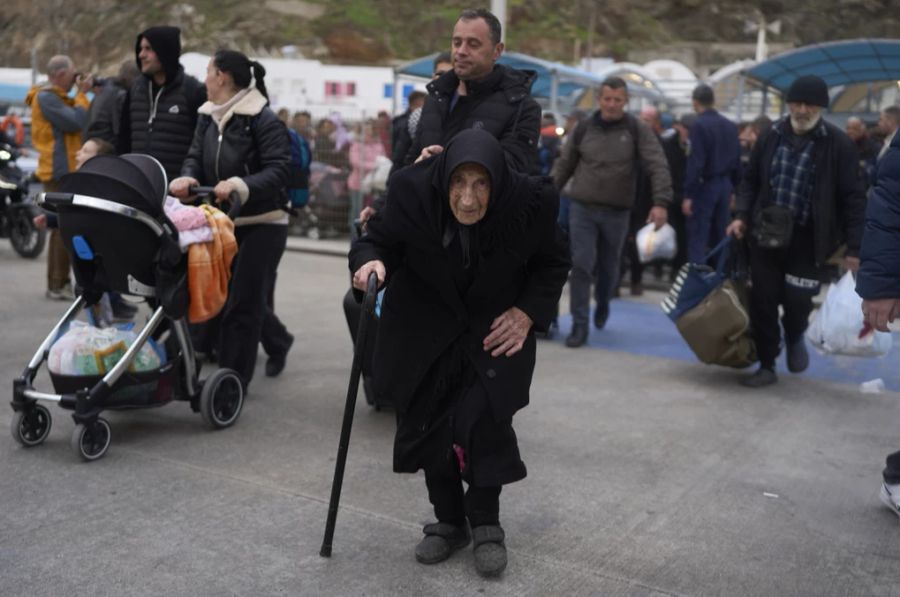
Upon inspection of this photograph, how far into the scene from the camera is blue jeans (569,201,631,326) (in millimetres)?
8102

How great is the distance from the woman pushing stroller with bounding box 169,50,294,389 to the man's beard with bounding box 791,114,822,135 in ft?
10.1

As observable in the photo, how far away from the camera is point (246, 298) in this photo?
5930mm

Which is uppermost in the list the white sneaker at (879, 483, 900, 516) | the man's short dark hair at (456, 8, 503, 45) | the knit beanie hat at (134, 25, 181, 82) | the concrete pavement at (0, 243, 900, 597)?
the man's short dark hair at (456, 8, 503, 45)

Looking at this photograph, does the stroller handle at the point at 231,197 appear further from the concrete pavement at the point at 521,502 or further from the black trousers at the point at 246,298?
the concrete pavement at the point at 521,502

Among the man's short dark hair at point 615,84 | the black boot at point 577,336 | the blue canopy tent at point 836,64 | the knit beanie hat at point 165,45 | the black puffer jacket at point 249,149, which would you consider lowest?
the black boot at point 577,336

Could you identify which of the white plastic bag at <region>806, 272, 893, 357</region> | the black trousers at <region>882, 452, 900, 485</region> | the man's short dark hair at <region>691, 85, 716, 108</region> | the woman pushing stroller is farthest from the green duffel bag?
the man's short dark hair at <region>691, 85, 716, 108</region>

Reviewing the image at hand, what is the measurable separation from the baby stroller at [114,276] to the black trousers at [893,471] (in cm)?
321

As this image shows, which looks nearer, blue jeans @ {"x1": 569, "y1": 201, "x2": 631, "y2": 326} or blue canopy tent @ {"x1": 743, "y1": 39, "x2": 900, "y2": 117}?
blue jeans @ {"x1": 569, "y1": 201, "x2": 631, "y2": 326}

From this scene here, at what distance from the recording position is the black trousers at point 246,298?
19.5ft

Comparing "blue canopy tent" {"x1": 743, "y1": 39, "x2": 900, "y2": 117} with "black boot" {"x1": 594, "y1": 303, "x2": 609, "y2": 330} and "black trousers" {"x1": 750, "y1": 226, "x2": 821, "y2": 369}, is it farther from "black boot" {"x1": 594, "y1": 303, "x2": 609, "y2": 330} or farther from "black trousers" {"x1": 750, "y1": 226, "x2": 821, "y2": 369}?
"black trousers" {"x1": 750, "y1": 226, "x2": 821, "y2": 369}

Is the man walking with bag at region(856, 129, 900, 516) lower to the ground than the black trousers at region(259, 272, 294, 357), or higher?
higher

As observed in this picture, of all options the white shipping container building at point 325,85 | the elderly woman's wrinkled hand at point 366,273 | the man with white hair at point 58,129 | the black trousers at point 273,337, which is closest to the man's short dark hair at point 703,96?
the black trousers at point 273,337

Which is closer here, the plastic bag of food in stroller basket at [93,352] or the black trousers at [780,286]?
the plastic bag of food in stroller basket at [93,352]

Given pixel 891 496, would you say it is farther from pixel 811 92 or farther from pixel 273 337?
pixel 273 337
